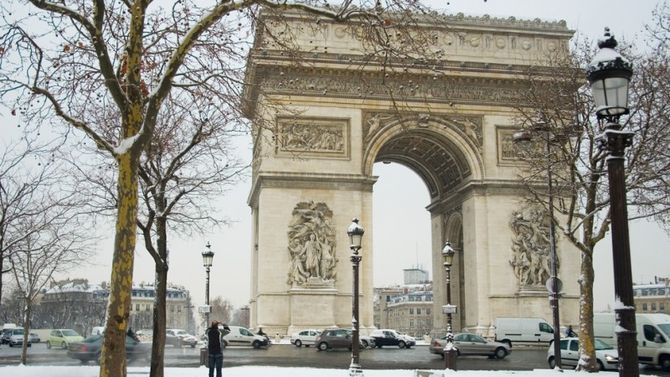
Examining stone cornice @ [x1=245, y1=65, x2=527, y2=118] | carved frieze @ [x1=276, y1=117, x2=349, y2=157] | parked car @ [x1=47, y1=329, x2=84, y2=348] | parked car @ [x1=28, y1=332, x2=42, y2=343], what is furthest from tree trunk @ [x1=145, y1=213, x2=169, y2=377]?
parked car @ [x1=28, y1=332, x2=42, y2=343]

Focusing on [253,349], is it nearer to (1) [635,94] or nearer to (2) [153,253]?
(2) [153,253]

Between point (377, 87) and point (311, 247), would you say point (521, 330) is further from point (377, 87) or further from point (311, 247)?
point (377, 87)

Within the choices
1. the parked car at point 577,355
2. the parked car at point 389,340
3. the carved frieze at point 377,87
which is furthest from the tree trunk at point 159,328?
the parked car at point 389,340

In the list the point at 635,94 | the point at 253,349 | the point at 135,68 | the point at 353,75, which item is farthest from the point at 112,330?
the point at 353,75

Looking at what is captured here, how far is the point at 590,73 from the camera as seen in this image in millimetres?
6434

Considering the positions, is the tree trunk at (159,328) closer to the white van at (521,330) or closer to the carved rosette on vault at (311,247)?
the carved rosette on vault at (311,247)

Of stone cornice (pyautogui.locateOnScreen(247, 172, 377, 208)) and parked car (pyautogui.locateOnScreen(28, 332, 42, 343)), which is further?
parked car (pyautogui.locateOnScreen(28, 332, 42, 343))

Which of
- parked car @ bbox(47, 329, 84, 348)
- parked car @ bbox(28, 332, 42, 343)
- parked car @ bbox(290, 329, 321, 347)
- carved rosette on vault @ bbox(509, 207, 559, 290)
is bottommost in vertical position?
parked car @ bbox(28, 332, 42, 343)

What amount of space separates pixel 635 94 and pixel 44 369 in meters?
16.4

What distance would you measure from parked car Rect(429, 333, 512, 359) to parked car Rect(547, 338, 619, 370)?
14.0ft

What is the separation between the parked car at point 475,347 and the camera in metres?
27.4

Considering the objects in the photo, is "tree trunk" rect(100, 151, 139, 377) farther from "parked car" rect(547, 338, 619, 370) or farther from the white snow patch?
"parked car" rect(547, 338, 619, 370)

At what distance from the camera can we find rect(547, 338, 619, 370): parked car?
68.2ft

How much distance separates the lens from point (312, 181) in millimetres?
32562
